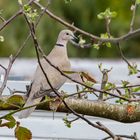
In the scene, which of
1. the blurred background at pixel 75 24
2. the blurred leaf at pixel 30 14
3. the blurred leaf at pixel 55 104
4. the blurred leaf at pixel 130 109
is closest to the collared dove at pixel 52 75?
the blurred leaf at pixel 55 104

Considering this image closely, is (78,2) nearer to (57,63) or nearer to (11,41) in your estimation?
(11,41)

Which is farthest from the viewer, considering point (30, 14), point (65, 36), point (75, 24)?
point (75, 24)

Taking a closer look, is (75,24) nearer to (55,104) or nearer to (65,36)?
(65,36)

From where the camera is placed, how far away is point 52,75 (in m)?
4.12

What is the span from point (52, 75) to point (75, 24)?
726cm

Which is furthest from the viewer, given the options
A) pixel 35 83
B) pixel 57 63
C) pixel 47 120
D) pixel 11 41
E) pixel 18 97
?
pixel 11 41

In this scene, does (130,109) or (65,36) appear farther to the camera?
(65,36)

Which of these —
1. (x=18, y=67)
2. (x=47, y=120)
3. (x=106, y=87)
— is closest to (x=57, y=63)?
(x=47, y=120)

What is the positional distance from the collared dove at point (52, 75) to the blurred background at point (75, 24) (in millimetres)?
5145

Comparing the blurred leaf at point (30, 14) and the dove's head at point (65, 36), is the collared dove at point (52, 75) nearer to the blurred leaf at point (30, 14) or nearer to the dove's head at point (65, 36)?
the dove's head at point (65, 36)

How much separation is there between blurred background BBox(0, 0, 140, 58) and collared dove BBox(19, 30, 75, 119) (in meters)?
5.15

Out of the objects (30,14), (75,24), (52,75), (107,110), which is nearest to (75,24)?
(75,24)

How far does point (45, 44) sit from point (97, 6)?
4.11 feet

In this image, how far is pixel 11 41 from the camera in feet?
33.6
